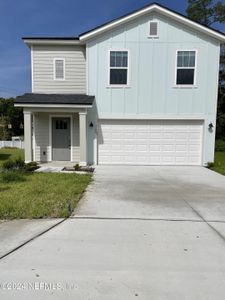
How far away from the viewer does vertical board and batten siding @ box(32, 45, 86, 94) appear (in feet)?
41.3

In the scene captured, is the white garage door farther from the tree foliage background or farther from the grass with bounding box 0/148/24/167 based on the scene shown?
the tree foliage background

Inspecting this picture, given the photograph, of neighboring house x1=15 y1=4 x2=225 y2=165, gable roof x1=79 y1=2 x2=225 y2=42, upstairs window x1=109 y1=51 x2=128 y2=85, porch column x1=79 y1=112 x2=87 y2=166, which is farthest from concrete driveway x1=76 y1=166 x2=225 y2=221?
gable roof x1=79 y1=2 x2=225 y2=42

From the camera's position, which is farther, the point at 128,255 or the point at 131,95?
the point at 131,95

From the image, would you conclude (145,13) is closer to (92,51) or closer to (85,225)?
(92,51)

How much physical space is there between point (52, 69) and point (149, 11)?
17.8ft

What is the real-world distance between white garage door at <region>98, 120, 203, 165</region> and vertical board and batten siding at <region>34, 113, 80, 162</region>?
1.25 metres

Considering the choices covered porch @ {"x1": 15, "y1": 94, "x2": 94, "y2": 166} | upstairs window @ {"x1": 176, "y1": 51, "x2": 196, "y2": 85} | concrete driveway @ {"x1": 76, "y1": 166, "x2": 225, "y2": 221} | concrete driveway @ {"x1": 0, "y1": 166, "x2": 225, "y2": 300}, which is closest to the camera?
concrete driveway @ {"x1": 0, "y1": 166, "x2": 225, "y2": 300}

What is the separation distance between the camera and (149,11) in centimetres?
1147

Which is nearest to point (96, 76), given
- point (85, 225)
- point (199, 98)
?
point (199, 98)

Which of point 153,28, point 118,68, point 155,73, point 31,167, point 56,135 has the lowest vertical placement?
point 31,167

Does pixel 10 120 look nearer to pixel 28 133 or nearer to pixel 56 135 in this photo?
pixel 56 135

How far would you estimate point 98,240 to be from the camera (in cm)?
387

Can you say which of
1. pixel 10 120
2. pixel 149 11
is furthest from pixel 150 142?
pixel 10 120

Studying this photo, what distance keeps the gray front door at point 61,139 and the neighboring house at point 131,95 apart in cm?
5
